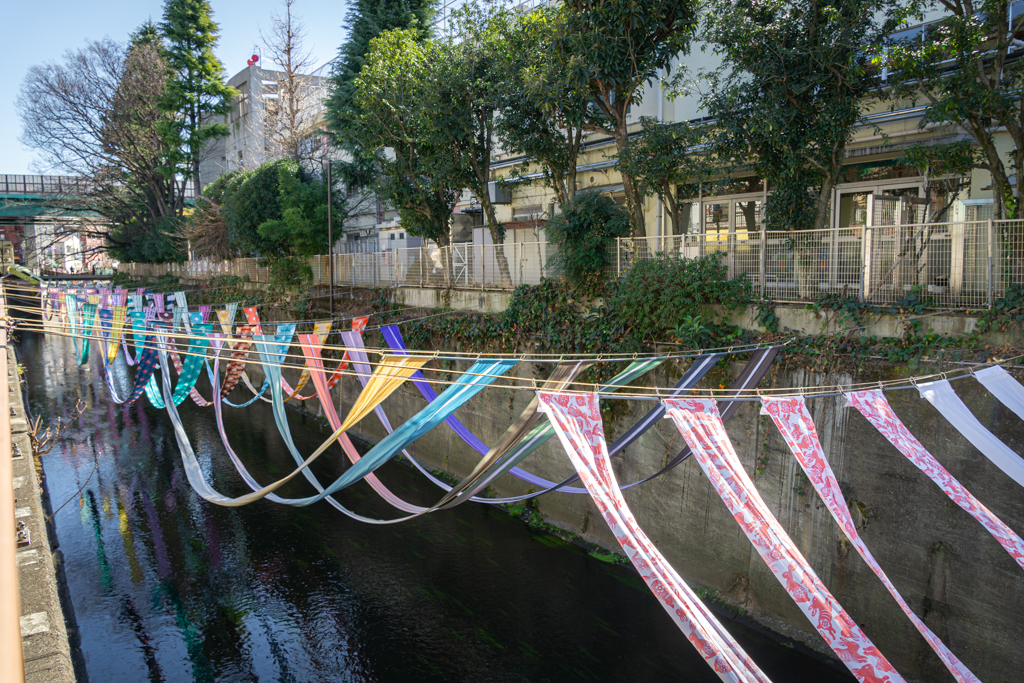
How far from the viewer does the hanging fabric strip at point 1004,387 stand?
19.0 ft

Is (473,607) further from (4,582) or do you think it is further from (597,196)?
(4,582)

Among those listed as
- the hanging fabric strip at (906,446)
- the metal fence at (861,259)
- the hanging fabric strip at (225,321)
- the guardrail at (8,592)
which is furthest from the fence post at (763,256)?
the hanging fabric strip at (225,321)

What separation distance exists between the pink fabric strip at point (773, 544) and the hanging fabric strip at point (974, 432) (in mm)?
1844

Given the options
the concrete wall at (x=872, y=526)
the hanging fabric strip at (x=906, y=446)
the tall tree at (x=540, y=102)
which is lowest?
the concrete wall at (x=872, y=526)

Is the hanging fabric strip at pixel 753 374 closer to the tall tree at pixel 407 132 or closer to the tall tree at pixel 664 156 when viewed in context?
the tall tree at pixel 664 156

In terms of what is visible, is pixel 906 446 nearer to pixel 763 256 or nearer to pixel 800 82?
pixel 763 256

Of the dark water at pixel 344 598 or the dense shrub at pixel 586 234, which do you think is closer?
the dark water at pixel 344 598

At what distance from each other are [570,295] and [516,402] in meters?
2.13

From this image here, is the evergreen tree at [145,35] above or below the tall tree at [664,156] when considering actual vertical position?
above

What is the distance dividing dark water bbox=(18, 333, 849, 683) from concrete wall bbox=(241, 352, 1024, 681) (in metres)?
0.73

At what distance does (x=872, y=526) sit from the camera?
7309mm

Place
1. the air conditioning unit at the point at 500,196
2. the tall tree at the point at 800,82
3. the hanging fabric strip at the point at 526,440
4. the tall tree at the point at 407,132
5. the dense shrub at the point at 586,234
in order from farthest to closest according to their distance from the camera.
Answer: the air conditioning unit at the point at 500,196, the tall tree at the point at 407,132, the dense shrub at the point at 586,234, the tall tree at the point at 800,82, the hanging fabric strip at the point at 526,440

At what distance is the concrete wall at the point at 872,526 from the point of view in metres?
6.50

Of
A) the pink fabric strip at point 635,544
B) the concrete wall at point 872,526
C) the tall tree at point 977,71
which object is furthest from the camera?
the tall tree at point 977,71
